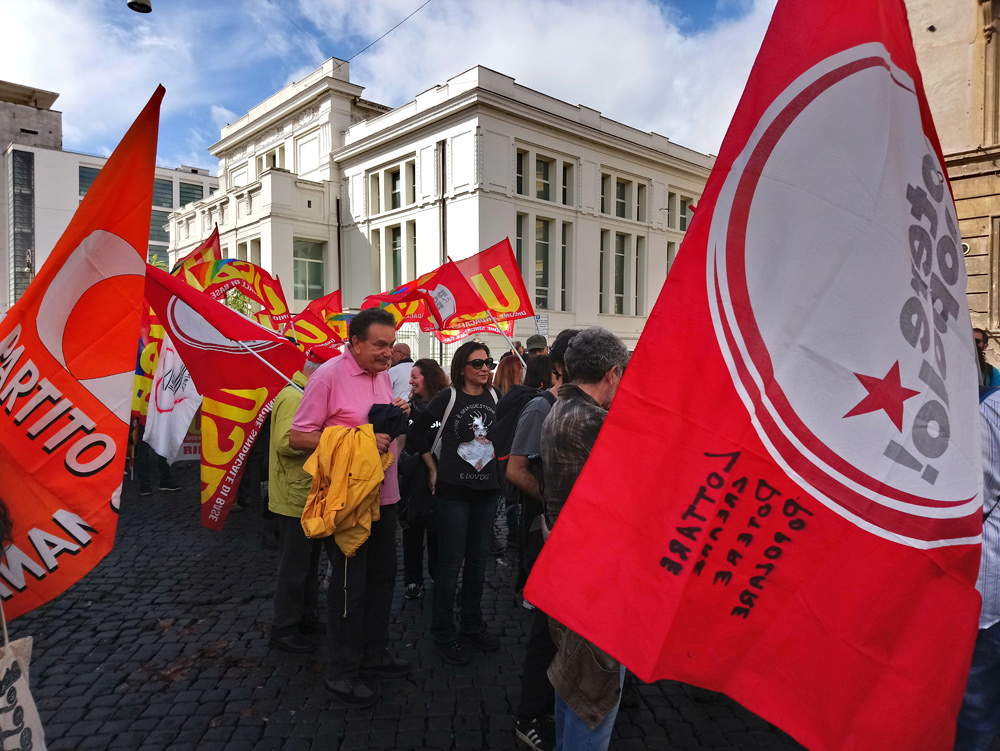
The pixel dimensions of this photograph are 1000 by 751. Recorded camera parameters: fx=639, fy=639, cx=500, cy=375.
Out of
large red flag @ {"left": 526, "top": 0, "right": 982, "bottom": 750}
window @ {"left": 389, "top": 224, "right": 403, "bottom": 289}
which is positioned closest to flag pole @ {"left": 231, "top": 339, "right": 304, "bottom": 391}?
large red flag @ {"left": 526, "top": 0, "right": 982, "bottom": 750}

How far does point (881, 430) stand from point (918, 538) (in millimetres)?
227

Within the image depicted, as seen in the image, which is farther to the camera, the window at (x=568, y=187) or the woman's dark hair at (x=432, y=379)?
the window at (x=568, y=187)

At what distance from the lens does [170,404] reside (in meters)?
5.98

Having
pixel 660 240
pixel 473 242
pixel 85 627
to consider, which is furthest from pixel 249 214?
pixel 85 627

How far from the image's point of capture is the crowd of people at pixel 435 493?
2.45 m

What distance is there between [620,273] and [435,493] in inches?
1125

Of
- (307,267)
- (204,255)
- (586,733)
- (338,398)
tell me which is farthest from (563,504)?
(307,267)

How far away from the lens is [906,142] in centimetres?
145

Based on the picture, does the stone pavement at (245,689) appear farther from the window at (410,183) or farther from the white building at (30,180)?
the white building at (30,180)

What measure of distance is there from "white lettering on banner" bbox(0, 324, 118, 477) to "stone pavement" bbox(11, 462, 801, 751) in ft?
5.55

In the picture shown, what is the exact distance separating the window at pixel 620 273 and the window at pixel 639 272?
2.52ft

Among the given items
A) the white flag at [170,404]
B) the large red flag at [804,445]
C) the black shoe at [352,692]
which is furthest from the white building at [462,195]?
the large red flag at [804,445]

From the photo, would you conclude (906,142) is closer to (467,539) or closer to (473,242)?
(467,539)

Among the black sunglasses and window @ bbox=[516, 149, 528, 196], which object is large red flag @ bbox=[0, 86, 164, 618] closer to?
the black sunglasses
